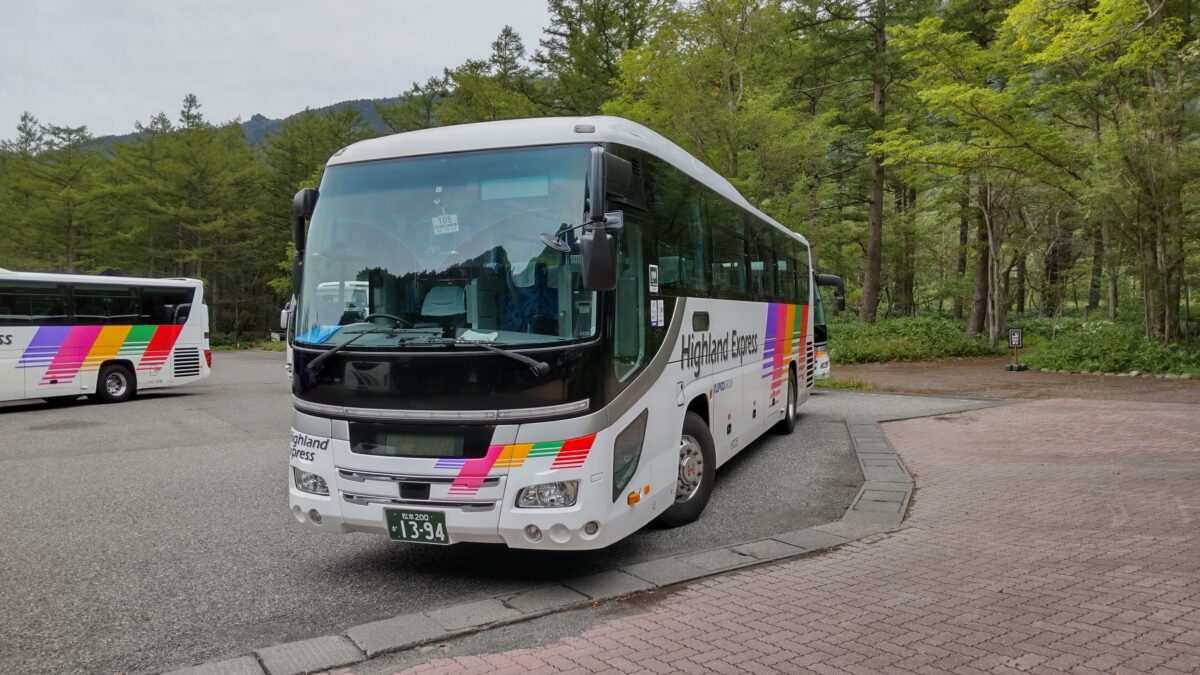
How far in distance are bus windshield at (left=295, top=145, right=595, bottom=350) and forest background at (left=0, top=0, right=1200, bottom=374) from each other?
12.5 meters

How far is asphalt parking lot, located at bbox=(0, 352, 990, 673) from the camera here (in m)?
4.12

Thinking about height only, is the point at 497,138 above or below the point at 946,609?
above

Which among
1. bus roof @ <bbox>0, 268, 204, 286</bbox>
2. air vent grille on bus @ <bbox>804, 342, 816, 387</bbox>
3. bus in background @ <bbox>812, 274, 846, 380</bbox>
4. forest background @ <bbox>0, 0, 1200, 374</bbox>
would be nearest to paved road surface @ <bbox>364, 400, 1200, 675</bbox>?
air vent grille on bus @ <bbox>804, 342, 816, 387</bbox>

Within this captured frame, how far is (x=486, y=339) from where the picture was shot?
442cm

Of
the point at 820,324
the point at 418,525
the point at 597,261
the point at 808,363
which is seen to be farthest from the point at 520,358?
the point at 820,324

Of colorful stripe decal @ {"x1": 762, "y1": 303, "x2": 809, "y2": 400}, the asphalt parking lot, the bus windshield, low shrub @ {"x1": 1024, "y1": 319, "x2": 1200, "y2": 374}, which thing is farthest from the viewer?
low shrub @ {"x1": 1024, "y1": 319, "x2": 1200, "y2": 374}

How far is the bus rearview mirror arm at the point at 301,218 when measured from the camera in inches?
203

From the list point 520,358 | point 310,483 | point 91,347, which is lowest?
point 310,483

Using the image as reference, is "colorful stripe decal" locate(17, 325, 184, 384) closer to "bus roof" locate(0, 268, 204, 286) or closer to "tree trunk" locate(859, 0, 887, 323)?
"bus roof" locate(0, 268, 204, 286)

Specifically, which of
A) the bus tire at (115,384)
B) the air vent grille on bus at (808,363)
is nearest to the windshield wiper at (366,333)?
the air vent grille on bus at (808,363)

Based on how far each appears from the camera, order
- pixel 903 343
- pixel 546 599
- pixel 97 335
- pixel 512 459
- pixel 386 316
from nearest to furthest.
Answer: pixel 512 459, pixel 546 599, pixel 386 316, pixel 97 335, pixel 903 343

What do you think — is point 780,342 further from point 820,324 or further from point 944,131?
point 944,131

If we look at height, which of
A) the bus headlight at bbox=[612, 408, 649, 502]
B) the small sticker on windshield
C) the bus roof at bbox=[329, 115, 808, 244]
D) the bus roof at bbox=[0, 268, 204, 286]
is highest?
the bus roof at bbox=[329, 115, 808, 244]

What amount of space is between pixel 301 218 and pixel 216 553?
259 cm
